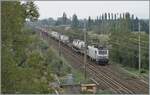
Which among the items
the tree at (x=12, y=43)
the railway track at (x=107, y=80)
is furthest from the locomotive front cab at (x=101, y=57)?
the tree at (x=12, y=43)

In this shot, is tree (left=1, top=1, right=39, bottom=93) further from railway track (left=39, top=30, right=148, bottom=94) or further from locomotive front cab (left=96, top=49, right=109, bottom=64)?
locomotive front cab (left=96, top=49, right=109, bottom=64)

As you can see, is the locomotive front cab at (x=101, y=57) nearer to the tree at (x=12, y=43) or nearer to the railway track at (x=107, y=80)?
the railway track at (x=107, y=80)

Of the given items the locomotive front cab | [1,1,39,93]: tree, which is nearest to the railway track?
the locomotive front cab

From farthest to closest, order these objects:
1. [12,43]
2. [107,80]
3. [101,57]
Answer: [101,57]
[107,80]
[12,43]

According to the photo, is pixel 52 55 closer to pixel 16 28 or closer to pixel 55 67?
pixel 55 67

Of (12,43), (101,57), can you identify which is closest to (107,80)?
(101,57)

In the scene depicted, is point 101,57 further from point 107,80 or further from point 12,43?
point 12,43

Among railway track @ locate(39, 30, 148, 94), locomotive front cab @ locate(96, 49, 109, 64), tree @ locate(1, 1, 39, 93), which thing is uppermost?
tree @ locate(1, 1, 39, 93)

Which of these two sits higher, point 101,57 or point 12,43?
point 12,43

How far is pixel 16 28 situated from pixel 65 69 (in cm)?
2446

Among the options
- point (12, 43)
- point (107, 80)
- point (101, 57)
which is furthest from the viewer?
point (101, 57)

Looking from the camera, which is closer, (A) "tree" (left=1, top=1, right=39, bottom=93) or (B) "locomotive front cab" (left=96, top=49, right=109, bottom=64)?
(A) "tree" (left=1, top=1, right=39, bottom=93)

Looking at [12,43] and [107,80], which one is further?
[107,80]

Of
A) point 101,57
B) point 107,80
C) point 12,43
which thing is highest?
point 12,43
